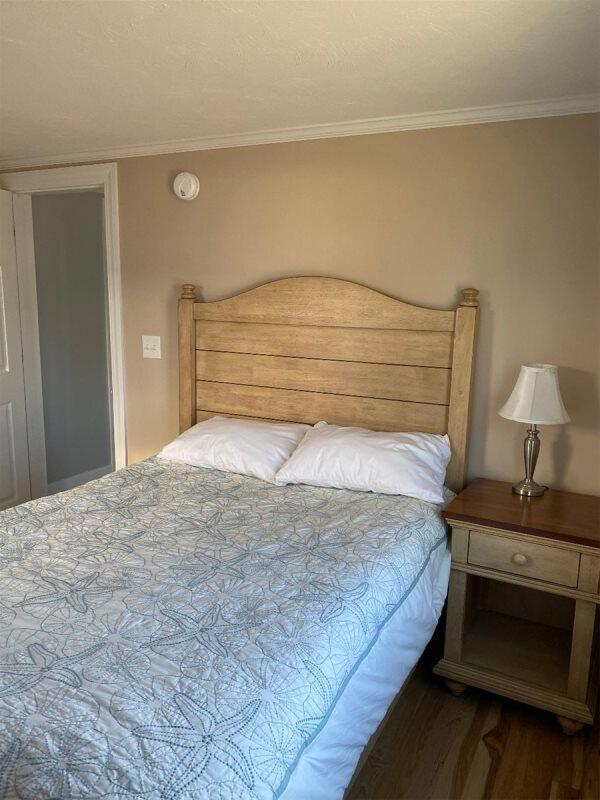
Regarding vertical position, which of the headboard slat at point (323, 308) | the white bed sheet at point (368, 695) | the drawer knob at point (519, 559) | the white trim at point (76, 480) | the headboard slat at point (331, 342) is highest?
the headboard slat at point (323, 308)

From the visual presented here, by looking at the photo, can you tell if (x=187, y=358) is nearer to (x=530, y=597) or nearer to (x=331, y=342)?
(x=331, y=342)

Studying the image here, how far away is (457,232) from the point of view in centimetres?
242

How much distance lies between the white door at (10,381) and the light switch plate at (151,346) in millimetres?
942

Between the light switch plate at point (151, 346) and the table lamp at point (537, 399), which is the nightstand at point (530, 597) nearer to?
the table lamp at point (537, 399)

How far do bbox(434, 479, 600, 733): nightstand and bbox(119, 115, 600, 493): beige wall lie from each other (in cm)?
33

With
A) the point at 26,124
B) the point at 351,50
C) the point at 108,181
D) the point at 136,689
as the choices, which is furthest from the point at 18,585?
the point at 108,181

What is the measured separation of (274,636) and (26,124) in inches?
97.9

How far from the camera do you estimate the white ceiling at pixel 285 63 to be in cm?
155

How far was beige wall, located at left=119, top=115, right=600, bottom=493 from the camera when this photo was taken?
2.25 m

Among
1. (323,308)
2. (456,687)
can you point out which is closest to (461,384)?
(323,308)

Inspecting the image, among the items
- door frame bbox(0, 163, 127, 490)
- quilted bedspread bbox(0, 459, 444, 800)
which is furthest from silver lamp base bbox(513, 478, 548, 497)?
door frame bbox(0, 163, 127, 490)

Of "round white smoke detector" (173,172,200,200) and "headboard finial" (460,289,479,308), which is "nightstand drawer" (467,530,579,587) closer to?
"headboard finial" (460,289,479,308)

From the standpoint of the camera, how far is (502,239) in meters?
2.35

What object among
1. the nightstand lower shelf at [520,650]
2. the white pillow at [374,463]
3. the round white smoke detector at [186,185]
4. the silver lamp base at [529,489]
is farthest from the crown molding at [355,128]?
the nightstand lower shelf at [520,650]
